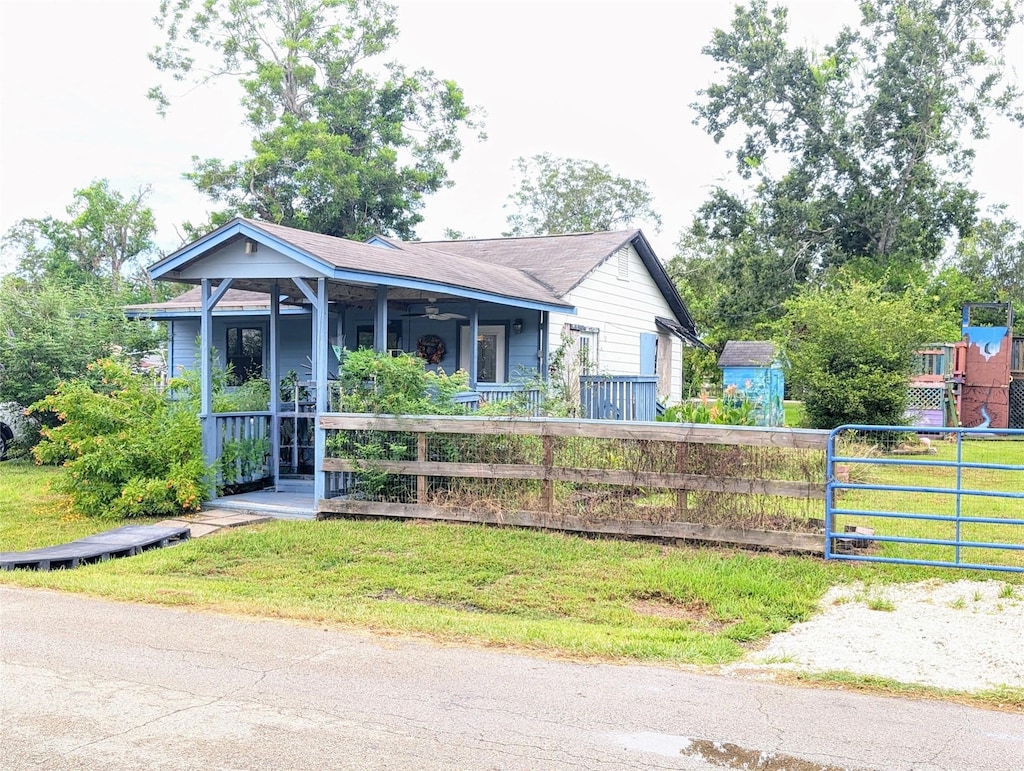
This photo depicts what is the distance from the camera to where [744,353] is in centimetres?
4009

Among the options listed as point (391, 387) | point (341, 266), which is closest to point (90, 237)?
point (341, 266)

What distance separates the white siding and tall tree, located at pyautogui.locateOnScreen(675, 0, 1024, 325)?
1328 centimetres

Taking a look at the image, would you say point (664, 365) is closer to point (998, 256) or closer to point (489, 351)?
A: point (489, 351)

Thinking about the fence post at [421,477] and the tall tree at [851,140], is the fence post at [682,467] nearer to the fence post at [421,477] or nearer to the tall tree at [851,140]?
the fence post at [421,477]

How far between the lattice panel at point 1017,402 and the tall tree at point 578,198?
102 feet

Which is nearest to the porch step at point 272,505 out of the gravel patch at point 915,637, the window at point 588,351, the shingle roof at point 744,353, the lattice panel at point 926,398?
the gravel patch at point 915,637

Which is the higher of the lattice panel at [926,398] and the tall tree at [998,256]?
the tall tree at [998,256]

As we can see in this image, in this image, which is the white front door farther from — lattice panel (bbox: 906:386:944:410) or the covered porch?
lattice panel (bbox: 906:386:944:410)

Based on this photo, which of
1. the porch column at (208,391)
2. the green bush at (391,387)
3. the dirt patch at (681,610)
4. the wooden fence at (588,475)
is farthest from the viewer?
the porch column at (208,391)

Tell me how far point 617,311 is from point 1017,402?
11.9 meters

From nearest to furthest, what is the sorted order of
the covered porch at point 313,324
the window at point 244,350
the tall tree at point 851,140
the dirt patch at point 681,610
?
the dirt patch at point 681,610
the covered porch at point 313,324
the window at point 244,350
the tall tree at point 851,140

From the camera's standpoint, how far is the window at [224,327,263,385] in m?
17.2

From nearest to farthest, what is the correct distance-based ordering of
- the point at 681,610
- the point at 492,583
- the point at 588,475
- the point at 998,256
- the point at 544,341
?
the point at 681,610, the point at 492,583, the point at 588,475, the point at 544,341, the point at 998,256

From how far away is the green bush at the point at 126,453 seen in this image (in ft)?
33.6
